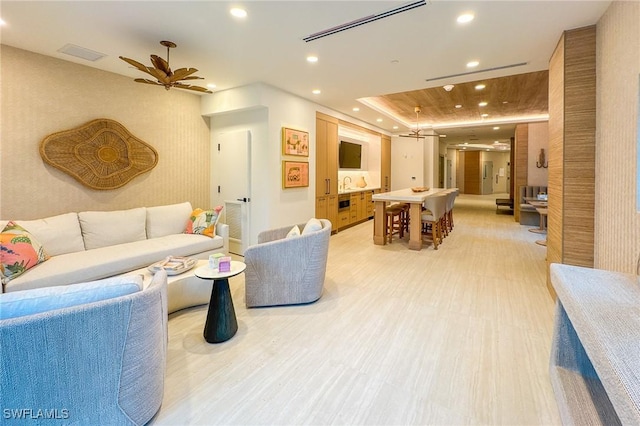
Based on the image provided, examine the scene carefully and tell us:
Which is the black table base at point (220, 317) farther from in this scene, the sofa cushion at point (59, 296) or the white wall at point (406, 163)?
the white wall at point (406, 163)

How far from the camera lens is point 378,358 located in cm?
212

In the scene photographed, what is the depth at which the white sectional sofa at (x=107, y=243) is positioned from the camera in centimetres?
272

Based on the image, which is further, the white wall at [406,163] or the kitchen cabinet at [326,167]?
the white wall at [406,163]

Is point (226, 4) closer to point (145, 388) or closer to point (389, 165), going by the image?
point (145, 388)

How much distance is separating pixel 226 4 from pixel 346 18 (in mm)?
1055

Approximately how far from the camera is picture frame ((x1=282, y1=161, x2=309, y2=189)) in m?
5.02

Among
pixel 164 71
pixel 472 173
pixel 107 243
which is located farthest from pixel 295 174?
pixel 472 173

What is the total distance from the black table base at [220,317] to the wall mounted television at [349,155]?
538 cm

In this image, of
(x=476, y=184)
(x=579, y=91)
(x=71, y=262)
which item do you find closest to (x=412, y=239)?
(x=579, y=91)

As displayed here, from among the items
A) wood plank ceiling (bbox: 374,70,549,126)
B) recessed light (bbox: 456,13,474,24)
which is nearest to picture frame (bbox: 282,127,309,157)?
wood plank ceiling (bbox: 374,70,549,126)

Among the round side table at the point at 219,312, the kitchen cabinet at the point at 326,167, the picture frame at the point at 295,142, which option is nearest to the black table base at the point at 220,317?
the round side table at the point at 219,312

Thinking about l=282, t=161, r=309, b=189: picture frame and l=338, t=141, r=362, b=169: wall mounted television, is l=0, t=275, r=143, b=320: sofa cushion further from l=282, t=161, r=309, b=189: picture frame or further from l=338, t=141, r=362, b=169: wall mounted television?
l=338, t=141, r=362, b=169: wall mounted television

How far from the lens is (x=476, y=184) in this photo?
54.0ft

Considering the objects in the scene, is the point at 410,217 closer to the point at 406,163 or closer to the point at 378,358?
the point at 378,358
